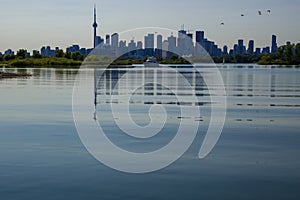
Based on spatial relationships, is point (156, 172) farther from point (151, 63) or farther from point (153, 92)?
point (151, 63)

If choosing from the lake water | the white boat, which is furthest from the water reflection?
the white boat

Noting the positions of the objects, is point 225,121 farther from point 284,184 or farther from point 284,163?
point 284,184

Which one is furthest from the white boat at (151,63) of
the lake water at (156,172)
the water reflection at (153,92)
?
the lake water at (156,172)

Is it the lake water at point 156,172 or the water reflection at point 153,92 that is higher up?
the water reflection at point 153,92

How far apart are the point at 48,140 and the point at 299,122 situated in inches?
493

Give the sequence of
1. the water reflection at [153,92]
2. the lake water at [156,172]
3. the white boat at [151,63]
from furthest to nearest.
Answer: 1. the white boat at [151,63]
2. the water reflection at [153,92]
3. the lake water at [156,172]

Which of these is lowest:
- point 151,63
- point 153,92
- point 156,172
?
point 156,172

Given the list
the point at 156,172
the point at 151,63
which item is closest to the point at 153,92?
the point at 156,172

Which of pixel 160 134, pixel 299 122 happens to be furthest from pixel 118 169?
pixel 299 122

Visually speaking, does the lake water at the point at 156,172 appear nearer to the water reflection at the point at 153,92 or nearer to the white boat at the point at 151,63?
the water reflection at the point at 153,92

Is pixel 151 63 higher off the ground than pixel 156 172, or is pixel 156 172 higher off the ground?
pixel 151 63

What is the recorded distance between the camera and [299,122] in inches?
951

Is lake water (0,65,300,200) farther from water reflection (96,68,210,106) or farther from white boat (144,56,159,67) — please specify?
white boat (144,56,159,67)

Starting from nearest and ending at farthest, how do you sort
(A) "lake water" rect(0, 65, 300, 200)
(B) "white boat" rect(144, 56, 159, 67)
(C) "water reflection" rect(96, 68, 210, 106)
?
(A) "lake water" rect(0, 65, 300, 200), (C) "water reflection" rect(96, 68, 210, 106), (B) "white boat" rect(144, 56, 159, 67)
